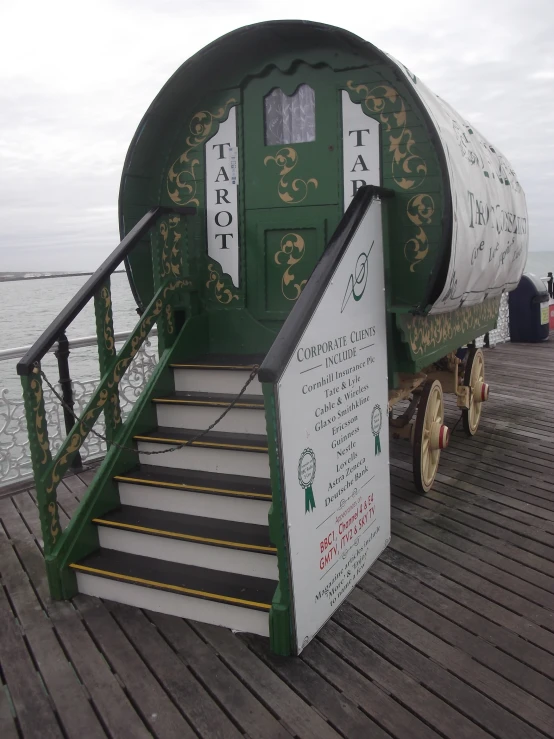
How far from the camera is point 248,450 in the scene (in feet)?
12.7

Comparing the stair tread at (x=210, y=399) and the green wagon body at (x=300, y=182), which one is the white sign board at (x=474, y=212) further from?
the stair tread at (x=210, y=399)

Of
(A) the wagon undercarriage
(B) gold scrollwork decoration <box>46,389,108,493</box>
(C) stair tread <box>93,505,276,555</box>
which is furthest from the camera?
(A) the wagon undercarriage

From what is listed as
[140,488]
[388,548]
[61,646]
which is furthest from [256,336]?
[61,646]

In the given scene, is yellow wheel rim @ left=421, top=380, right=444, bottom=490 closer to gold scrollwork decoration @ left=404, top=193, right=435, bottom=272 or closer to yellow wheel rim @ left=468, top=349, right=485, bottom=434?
yellow wheel rim @ left=468, top=349, right=485, bottom=434

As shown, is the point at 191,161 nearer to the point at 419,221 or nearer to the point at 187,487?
the point at 419,221

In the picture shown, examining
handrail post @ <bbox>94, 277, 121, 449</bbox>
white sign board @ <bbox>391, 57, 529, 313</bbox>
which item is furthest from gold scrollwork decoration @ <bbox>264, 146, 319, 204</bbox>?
handrail post @ <bbox>94, 277, 121, 449</bbox>

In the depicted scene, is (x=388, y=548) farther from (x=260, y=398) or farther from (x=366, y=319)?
(x=366, y=319)

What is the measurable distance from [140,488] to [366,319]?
1.76 meters

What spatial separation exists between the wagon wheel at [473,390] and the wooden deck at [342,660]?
6.78ft

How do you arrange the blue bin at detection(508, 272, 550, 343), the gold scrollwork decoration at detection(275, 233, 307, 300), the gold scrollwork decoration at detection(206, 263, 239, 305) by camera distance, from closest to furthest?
the gold scrollwork decoration at detection(275, 233, 307, 300)
the gold scrollwork decoration at detection(206, 263, 239, 305)
the blue bin at detection(508, 272, 550, 343)

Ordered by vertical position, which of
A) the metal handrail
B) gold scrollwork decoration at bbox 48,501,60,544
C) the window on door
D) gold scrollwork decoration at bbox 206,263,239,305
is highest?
the window on door

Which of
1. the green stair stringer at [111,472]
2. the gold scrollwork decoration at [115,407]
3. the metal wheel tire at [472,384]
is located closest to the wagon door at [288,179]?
the green stair stringer at [111,472]

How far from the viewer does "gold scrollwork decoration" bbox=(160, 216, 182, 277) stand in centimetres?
462

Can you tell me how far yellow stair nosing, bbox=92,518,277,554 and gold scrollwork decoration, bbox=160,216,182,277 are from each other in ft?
5.87
